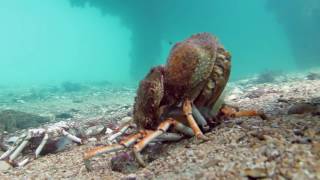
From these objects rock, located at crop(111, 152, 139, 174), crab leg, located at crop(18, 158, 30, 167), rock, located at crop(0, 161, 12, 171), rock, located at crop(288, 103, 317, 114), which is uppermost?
rock, located at crop(288, 103, 317, 114)

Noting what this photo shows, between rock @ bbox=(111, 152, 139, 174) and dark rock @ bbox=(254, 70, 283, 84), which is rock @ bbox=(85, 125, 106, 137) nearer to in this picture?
rock @ bbox=(111, 152, 139, 174)

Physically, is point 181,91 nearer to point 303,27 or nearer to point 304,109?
point 304,109

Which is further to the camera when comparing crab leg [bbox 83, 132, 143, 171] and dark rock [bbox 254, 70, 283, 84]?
dark rock [bbox 254, 70, 283, 84]

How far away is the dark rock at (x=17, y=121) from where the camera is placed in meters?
13.0

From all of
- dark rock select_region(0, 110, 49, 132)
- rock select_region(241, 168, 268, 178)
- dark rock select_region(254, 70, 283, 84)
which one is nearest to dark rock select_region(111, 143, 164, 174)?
rock select_region(241, 168, 268, 178)

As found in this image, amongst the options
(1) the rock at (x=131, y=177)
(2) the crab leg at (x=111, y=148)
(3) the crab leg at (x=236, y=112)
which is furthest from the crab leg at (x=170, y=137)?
(3) the crab leg at (x=236, y=112)

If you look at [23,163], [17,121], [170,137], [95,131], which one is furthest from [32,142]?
[17,121]

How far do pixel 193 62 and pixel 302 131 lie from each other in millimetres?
1549

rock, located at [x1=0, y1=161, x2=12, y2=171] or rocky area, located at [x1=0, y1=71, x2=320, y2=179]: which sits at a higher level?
rocky area, located at [x1=0, y1=71, x2=320, y2=179]

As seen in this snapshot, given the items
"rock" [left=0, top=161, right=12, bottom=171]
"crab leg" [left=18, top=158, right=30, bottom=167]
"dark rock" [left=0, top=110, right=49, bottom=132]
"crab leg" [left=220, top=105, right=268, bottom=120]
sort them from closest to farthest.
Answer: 1. "crab leg" [left=220, top=105, right=268, bottom=120]
2. "rock" [left=0, top=161, right=12, bottom=171]
3. "crab leg" [left=18, top=158, right=30, bottom=167]
4. "dark rock" [left=0, top=110, right=49, bottom=132]

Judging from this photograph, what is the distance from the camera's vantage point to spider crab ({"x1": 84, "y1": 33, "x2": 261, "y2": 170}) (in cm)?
469

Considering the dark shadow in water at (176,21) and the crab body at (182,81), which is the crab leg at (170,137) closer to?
the crab body at (182,81)

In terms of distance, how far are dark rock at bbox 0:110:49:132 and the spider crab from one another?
28.8ft

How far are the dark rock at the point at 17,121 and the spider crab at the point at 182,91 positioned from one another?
8.77 m
